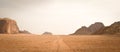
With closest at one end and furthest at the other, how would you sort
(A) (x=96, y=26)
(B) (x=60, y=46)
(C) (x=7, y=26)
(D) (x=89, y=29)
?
(B) (x=60, y=46) → (C) (x=7, y=26) → (D) (x=89, y=29) → (A) (x=96, y=26)

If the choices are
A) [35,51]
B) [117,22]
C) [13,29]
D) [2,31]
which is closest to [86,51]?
[35,51]

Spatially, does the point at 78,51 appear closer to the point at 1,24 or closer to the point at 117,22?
the point at 117,22

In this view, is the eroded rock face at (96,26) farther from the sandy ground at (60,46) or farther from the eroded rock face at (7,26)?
the sandy ground at (60,46)


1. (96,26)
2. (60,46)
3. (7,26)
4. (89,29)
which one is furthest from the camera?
(96,26)

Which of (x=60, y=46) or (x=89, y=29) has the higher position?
(x=89, y=29)

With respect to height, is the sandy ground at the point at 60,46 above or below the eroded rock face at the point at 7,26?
below

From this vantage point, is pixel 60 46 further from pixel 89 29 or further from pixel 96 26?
pixel 96 26

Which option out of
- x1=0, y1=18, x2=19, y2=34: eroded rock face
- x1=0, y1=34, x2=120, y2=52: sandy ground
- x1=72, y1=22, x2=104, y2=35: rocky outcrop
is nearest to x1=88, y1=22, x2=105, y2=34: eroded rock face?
x1=72, y1=22, x2=104, y2=35: rocky outcrop

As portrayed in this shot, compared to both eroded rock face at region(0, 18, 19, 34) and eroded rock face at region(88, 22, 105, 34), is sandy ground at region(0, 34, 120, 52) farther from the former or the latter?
eroded rock face at region(88, 22, 105, 34)

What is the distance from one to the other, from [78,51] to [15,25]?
105392mm

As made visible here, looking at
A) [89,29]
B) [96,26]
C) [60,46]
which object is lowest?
[60,46]

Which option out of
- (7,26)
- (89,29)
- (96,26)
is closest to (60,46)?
(7,26)

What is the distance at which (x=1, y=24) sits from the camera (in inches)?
4365

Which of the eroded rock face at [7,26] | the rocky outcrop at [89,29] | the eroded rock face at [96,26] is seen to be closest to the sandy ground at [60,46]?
the eroded rock face at [7,26]
